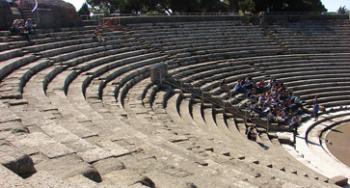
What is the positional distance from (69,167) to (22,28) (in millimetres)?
12910

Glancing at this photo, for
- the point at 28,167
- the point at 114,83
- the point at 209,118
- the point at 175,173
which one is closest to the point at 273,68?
the point at 209,118

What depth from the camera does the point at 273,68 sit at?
2459 centimetres

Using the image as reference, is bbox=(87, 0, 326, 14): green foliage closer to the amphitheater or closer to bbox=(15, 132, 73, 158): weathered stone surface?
the amphitheater

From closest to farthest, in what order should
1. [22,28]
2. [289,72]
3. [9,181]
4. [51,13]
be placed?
1. [9,181]
2. [22,28]
3. [51,13]
4. [289,72]

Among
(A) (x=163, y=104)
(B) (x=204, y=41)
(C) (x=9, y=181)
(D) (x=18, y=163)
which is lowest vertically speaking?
(A) (x=163, y=104)

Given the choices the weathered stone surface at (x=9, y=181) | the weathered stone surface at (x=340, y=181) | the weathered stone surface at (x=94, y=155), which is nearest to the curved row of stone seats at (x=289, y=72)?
the weathered stone surface at (x=340, y=181)

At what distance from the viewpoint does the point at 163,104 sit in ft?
47.8

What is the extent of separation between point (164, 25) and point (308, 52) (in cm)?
914

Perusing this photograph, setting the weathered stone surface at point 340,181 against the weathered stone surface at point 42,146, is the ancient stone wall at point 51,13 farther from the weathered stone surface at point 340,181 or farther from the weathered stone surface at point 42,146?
the weathered stone surface at point 42,146

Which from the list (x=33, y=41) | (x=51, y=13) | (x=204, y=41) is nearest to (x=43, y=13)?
(x=51, y=13)

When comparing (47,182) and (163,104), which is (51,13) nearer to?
(163,104)

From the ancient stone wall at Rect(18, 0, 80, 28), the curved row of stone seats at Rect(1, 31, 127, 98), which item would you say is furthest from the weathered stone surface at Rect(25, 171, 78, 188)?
the ancient stone wall at Rect(18, 0, 80, 28)

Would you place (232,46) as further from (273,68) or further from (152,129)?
(152,129)

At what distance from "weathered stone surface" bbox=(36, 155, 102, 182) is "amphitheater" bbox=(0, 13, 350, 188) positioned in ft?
0.05
